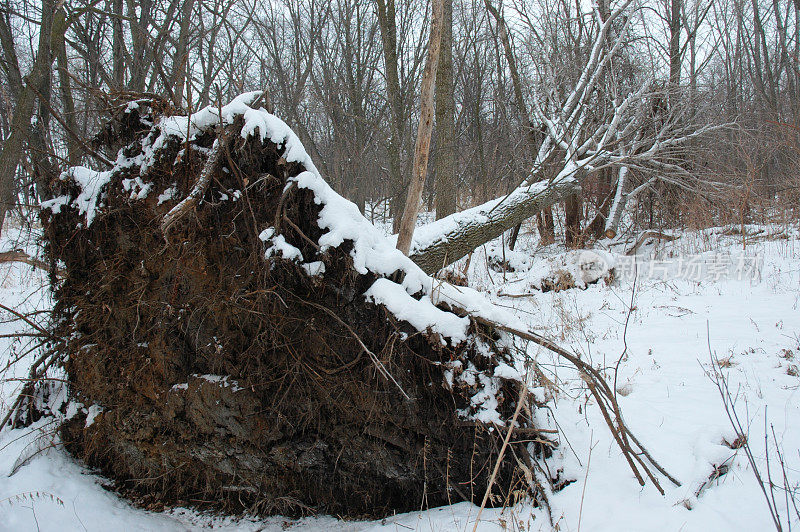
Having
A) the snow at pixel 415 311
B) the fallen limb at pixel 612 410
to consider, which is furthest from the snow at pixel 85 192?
the fallen limb at pixel 612 410

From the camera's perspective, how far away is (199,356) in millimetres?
2893

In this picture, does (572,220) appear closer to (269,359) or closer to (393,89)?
(393,89)

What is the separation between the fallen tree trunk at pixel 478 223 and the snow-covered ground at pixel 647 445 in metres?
1.32

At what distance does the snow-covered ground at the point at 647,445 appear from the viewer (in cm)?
222

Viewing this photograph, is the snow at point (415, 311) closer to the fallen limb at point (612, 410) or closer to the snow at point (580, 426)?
the snow at point (580, 426)

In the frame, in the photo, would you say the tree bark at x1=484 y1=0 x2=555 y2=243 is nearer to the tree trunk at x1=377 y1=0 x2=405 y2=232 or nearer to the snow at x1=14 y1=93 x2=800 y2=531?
the tree trunk at x1=377 y1=0 x2=405 y2=232

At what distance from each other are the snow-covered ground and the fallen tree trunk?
132 cm

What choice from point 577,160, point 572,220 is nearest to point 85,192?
point 577,160

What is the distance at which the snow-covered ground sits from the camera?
7.29ft

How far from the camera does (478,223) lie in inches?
202

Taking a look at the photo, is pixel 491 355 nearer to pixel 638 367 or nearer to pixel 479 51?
pixel 638 367

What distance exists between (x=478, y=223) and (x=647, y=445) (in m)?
3.03

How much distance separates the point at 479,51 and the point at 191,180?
13.0 meters

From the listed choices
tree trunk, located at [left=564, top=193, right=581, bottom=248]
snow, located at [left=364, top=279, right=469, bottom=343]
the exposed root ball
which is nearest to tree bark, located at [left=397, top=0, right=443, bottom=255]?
the exposed root ball
